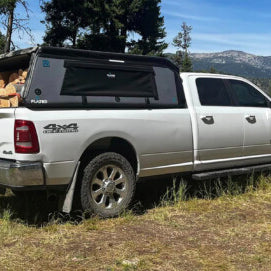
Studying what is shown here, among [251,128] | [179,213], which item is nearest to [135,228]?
[179,213]

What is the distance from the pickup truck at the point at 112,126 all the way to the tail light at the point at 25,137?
0.03 ft

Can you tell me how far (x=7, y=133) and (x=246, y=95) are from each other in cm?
389

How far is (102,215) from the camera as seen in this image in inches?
190

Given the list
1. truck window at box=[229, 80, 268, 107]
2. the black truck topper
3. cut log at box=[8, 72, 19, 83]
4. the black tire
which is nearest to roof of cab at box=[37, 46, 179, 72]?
the black truck topper

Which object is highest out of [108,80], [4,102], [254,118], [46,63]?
[46,63]

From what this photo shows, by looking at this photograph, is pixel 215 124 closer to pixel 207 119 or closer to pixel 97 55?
pixel 207 119

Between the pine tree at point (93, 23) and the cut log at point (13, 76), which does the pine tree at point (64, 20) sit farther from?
the cut log at point (13, 76)

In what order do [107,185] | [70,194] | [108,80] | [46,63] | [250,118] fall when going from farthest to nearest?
[250,118]
[108,80]
[107,185]
[70,194]
[46,63]

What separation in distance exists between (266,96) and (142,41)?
27.5 meters

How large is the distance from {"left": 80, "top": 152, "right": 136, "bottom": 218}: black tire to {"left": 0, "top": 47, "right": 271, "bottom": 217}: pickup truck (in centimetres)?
1

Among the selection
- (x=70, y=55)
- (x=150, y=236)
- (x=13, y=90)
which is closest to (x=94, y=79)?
(x=70, y=55)

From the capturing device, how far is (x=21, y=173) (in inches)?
165

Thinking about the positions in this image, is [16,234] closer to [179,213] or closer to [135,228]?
[135,228]

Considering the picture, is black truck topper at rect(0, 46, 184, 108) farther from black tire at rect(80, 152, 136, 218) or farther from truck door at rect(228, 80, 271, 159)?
truck door at rect(228, 80, 271, 159)
